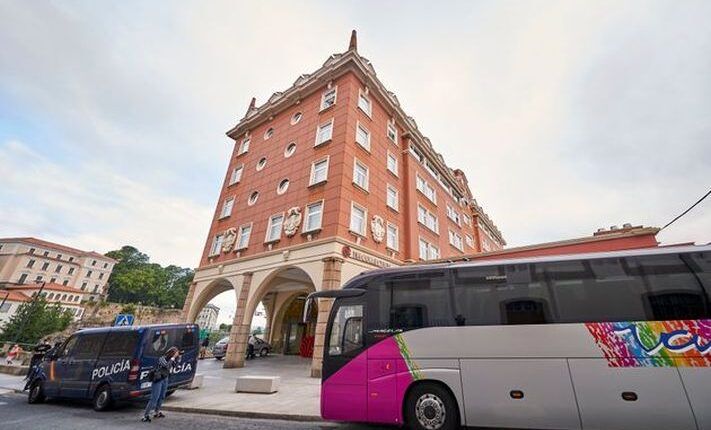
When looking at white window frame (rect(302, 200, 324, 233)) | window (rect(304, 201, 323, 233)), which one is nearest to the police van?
white window frame (rect(302, 200, 324, 233))

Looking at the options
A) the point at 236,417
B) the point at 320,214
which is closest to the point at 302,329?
the point at 320,214

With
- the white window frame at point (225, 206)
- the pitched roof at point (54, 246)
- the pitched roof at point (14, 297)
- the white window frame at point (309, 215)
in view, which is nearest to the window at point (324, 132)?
the white window frame at point (309, 215)

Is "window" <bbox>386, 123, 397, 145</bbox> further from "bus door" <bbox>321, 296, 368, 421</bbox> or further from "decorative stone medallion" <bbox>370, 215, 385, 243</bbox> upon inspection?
"bus door" <bbox>321, 296, 368, 421</bbox>

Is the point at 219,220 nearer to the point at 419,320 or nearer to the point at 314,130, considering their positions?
the point at 314,130

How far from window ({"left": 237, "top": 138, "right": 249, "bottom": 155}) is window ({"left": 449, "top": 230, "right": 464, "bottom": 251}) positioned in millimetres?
20161

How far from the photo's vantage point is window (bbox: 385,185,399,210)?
800 inches

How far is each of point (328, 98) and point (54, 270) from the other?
97.8 m

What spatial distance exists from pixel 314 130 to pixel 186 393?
15711 millimetres

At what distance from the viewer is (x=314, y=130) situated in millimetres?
20094

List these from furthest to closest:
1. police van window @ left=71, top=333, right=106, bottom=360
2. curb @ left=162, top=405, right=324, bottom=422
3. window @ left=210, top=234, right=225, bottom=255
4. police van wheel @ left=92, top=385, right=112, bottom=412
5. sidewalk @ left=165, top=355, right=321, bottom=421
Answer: window @ left=210, top=234, right=225, bottom=255 < police van window @ left=71, top=333, right=106, bottom=360 < police van wheel @ left=92, top=385, right=112, bottom=412 < sidewalk @ left=165, top=355, right=321, bottom=421 < curb @ left=162, top=405, right=324, bottom=422

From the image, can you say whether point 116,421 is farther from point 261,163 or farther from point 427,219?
point 427,219

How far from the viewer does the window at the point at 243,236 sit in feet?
64.4

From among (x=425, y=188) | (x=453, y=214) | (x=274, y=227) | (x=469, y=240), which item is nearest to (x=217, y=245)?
(x=274, y=227)

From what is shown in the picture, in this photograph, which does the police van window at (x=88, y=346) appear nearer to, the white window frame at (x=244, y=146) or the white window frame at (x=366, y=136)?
the white window frame at (x=366, y=136)
